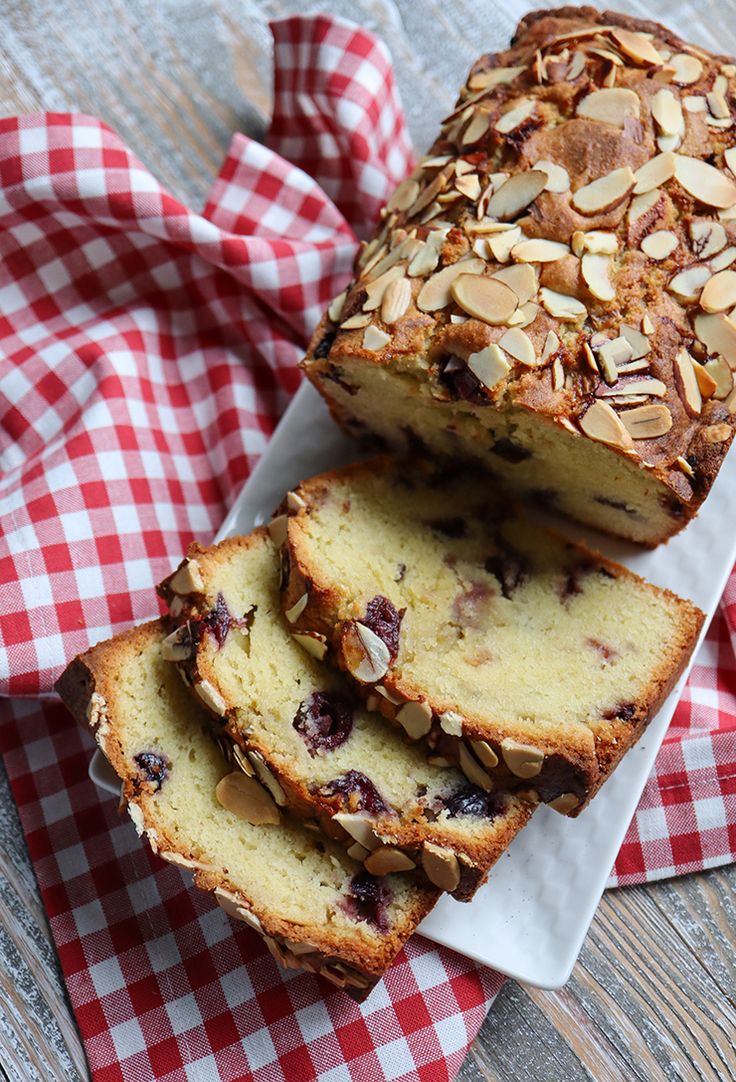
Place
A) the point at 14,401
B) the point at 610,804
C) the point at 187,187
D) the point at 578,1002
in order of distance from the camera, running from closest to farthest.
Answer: the point at 610,804 → the point at 578,1002 → the point at 14,401 → the point at 187,187

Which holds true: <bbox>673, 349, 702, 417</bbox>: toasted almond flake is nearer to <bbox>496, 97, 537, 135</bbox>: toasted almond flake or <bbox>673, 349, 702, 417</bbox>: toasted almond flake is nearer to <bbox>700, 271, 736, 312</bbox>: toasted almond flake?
<bbox>700, 271, 736, 312</bbox>: toasted almond flake

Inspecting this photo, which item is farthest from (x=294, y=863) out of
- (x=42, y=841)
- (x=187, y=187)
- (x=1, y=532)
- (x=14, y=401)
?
(x=187, y=187)

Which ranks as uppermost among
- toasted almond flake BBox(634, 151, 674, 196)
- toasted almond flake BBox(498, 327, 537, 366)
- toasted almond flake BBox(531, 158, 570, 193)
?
toasted almond flake BBox(634, 151, 674, 196)

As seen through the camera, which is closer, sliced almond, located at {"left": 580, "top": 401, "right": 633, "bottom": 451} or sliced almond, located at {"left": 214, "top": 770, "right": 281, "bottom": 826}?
sliced almond, located at {"left": 580, "top": 401, "right": 633, "bottom": 451}

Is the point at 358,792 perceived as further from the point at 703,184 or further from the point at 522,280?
the point at 703,184

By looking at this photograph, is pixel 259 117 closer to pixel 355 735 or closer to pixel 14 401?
pixel 14 401

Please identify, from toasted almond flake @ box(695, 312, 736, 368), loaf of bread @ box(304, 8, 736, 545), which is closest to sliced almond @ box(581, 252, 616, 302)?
loaf of bread @ box(304, 8, 736, 545)
